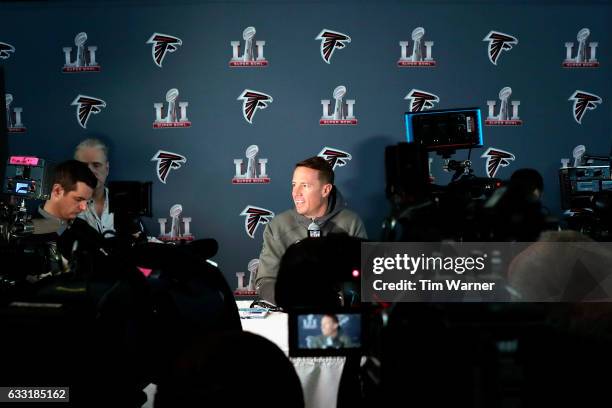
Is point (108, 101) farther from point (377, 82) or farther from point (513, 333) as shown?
point (513, 333)

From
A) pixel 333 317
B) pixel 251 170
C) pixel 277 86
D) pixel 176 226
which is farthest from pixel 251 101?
pixel 333 317

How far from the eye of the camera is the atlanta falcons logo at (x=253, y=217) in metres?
3.97

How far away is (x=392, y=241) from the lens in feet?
2.39

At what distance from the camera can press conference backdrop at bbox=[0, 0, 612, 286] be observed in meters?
3.84

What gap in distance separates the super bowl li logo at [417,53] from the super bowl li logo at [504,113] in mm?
566

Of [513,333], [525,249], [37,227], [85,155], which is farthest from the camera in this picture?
[85,155]

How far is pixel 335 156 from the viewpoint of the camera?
391 centimetres

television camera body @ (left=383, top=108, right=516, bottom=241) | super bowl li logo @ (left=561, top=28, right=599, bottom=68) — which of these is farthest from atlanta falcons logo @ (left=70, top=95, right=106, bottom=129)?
television camera body @ (left=383, top=108, right=516, bottom=241)

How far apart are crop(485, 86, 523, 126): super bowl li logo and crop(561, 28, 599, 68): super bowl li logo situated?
0.48m

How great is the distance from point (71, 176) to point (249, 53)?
2.12 metres

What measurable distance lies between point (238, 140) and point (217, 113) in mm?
268

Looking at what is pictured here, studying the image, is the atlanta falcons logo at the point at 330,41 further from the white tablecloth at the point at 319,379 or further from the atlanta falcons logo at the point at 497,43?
the white tablecloth at the point at 319,379

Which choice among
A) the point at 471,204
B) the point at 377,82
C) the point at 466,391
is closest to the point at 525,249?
the point at 471,204

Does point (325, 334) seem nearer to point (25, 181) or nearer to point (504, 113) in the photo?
point (25, 181)
